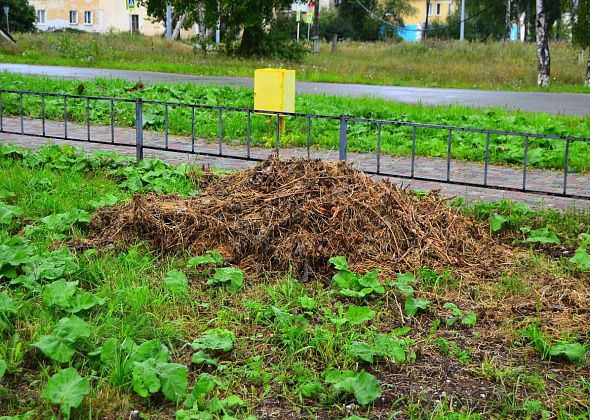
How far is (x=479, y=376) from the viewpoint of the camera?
4293mm

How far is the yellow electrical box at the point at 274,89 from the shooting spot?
10.6m

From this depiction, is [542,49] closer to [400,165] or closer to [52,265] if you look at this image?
[400,165]

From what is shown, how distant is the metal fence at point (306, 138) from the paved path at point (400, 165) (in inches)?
0.6

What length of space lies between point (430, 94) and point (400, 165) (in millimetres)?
10251

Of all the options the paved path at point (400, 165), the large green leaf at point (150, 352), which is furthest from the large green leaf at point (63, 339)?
the paved path at point (400, 165)

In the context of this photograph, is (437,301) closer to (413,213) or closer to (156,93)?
(413,213)

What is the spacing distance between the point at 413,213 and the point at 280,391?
2.62m

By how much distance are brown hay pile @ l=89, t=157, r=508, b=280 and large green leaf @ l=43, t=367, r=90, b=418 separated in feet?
6.72

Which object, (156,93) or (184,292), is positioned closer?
(184,292)

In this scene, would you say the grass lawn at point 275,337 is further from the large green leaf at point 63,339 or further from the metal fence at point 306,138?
the metal fence at point 306,138

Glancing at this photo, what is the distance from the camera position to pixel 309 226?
6027mm

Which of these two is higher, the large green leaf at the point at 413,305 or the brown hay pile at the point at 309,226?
the brown hay pile at the point at 309,226

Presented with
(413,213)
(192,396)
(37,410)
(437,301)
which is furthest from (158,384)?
(413,213)

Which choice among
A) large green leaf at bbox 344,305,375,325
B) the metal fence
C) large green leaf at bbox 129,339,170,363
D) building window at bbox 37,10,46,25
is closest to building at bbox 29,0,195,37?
building window at bbox 37,10,46,25
